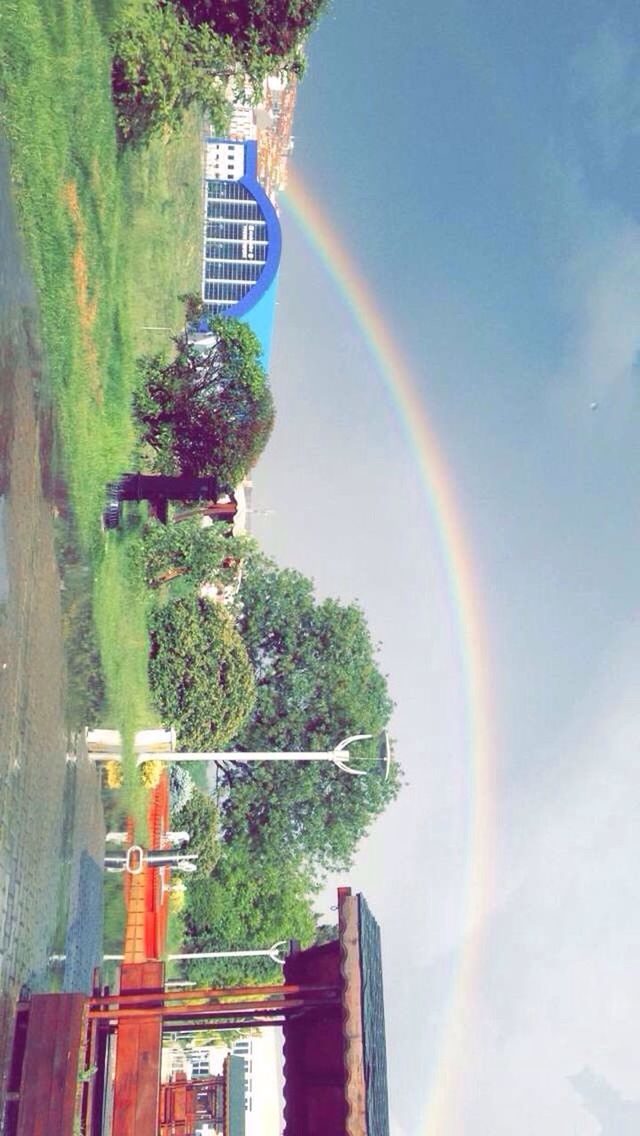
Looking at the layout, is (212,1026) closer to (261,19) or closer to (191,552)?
(191,552)

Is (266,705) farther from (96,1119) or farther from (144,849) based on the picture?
(96,1119)

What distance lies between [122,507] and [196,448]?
13.1 ft

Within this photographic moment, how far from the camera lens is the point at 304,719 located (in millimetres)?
37375

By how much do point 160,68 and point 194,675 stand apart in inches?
597

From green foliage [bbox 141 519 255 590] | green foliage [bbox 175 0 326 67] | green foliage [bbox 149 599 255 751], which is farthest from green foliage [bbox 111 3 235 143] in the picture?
green foliage [bbox 149 599 255 751]

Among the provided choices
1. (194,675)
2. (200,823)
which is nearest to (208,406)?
(194,675)

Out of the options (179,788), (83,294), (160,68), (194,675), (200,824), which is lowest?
(200,824)

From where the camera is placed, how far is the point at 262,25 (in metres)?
20.5

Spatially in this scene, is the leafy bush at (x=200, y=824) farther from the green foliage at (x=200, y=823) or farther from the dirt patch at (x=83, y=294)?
the dirt patch at (x=83, y=294)

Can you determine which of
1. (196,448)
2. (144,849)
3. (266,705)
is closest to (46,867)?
(144,849)

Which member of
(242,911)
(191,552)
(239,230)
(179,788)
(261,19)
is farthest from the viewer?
(239,230)

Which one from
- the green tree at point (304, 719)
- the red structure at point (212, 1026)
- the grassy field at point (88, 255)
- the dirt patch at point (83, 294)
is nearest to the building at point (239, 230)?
the green tree at point (304, 719)

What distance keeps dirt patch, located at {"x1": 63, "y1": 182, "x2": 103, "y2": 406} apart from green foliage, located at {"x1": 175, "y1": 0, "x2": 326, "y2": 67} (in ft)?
23.4

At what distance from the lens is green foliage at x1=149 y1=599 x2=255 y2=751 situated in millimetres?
26531
